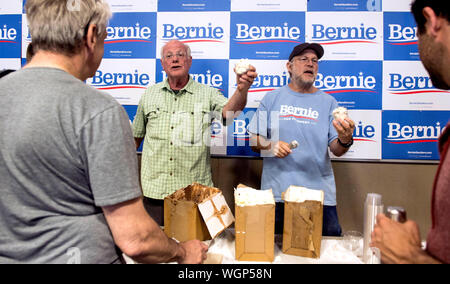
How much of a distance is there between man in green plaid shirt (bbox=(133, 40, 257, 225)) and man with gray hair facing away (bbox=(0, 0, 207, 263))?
1.44 m

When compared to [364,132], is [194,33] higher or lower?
higher

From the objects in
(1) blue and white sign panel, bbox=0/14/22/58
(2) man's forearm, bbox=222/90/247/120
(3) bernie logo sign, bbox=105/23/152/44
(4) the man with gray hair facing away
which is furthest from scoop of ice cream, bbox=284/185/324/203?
(1) blue and white sign panel, bbox=0/14/22/58

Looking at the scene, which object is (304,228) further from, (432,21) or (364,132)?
(364,132)

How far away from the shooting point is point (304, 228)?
1.24 metres

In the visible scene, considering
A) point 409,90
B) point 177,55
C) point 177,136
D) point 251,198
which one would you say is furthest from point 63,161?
point 409,90

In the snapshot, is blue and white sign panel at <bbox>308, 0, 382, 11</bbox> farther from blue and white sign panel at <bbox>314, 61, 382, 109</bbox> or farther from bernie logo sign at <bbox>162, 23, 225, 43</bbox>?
bernie logo sign at <bbox>162, 23, 225, 43</bbox>

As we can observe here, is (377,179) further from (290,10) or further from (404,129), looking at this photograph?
(290,10)

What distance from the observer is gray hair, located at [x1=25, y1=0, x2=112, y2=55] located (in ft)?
2.76

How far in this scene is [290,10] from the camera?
8.70 feet

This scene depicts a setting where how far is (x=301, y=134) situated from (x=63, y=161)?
5.71 feet

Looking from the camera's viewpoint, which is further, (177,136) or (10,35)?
(10,35)

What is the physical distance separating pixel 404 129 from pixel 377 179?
0.46 metres

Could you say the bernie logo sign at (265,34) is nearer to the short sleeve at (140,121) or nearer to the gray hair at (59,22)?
the short sleeve at (140,121)
